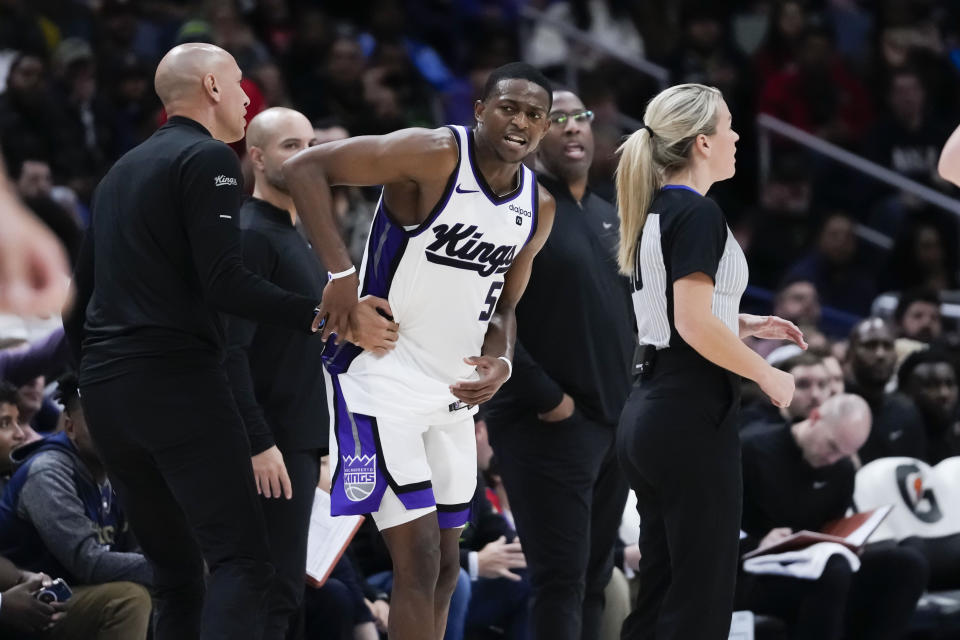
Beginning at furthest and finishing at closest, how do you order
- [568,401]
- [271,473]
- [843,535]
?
1. [843,535]
2. [568,401]
3. [271,473]

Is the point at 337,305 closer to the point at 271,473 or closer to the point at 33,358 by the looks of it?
the point at 271,473

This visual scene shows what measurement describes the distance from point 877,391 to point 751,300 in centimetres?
256

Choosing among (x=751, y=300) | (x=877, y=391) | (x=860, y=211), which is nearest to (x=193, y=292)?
(x=877, y=391)

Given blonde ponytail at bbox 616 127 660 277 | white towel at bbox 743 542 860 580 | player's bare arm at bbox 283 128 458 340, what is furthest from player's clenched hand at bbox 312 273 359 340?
white towel at bbox 743 542 860 580

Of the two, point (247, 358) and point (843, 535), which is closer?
point (247, 358)

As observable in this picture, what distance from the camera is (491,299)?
447 centimetres

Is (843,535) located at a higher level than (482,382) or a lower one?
lower

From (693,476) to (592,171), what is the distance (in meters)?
5.36

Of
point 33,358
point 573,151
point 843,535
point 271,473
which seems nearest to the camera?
point 271,473

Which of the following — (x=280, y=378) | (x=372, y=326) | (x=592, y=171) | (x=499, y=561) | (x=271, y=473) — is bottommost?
(x=499, y=561)

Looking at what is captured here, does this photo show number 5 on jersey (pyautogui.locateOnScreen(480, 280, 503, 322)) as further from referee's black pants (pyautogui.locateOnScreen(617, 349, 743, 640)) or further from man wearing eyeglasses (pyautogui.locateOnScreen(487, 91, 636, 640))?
man wearing eyeglasses (pyautogui.locateOnScreen(487, 91, 636, 640))

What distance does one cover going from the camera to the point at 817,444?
21.7ft

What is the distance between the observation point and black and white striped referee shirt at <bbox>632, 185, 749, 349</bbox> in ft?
13.7

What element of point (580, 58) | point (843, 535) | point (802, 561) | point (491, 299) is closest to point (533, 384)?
point (491, 299)
